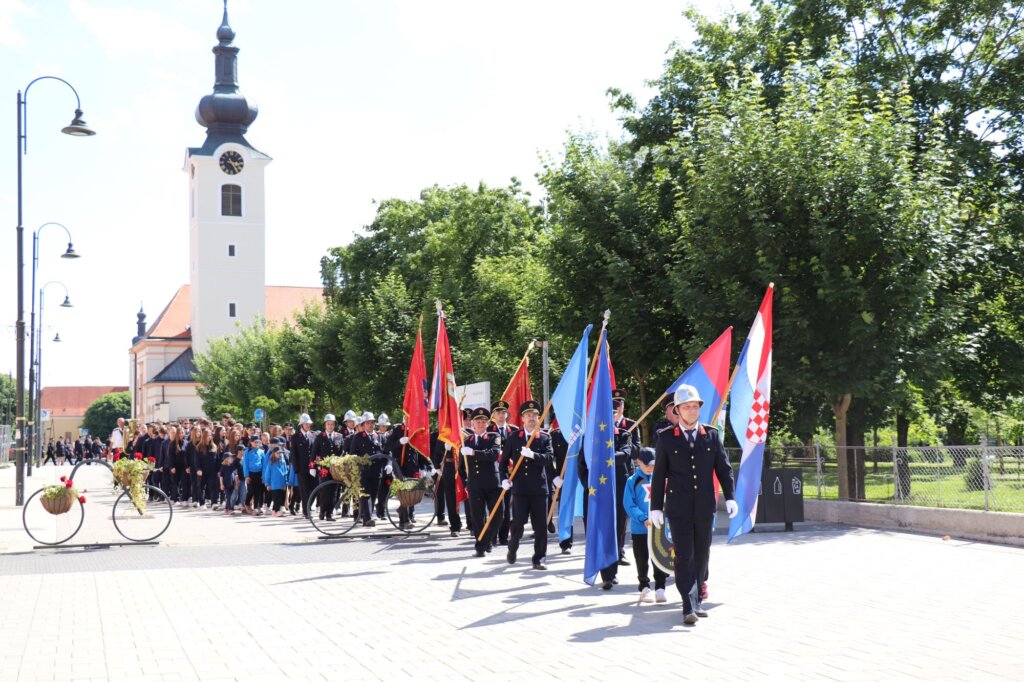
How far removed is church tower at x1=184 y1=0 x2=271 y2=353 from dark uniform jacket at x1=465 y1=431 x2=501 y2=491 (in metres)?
79.9

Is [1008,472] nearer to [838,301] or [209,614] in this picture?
[838,301]

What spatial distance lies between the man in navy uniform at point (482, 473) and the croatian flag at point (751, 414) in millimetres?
4327

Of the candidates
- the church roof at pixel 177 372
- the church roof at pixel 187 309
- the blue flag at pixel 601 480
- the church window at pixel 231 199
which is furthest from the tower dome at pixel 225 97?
the blue flag at pixel 601 480

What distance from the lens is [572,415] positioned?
12969mm

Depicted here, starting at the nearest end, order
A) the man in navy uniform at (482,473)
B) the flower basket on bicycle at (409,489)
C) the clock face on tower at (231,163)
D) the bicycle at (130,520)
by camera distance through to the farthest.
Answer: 1. the man in navy uniform at (482,473)
2. the flower basket on bicycle at (409,489)
3. the bicycle at (130,520)
4. the clock face on tower at (231,163)

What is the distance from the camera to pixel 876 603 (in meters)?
10.3

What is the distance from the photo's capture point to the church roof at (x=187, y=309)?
352 ft

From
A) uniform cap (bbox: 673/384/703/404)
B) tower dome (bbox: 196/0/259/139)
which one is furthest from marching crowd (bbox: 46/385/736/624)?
tower dome (bbox: 196/0/259/139)

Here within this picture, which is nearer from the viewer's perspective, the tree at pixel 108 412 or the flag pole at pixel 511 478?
the flag pole at pixel 511 478

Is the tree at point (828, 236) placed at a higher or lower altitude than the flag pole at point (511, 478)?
higher

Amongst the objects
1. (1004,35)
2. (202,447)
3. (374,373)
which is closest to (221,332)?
(374,373)

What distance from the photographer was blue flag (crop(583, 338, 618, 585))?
11312 mm

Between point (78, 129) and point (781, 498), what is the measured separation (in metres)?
15.8

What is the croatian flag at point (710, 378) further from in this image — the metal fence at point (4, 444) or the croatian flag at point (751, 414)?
the metal fence at point (4, 444)
